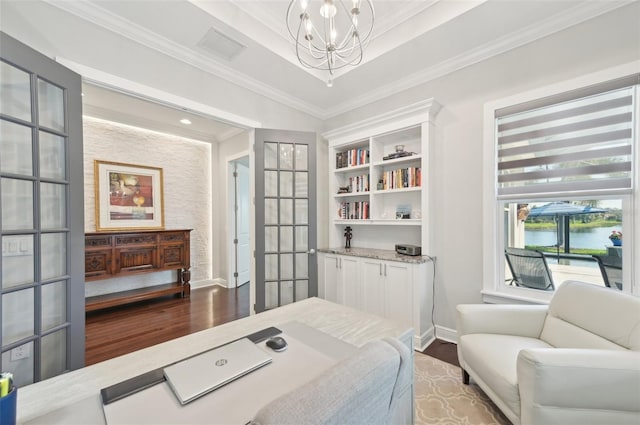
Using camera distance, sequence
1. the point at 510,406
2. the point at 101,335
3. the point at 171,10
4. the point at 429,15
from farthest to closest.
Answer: the point at 101,335
the point at 429,15
the point at 171,10
the point at 510,406

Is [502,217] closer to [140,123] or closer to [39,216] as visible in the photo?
[39,216]

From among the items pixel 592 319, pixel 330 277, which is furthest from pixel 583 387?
pixel 330 277

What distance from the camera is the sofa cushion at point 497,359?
1.38 meters

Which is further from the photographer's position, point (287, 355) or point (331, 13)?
point (331, 13)

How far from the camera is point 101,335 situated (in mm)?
2799

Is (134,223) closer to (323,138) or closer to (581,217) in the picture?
(323,138)

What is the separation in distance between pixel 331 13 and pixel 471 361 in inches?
91.3

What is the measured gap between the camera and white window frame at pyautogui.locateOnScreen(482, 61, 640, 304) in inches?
70.5

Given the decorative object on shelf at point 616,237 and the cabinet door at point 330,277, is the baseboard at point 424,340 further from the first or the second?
the decorative object on shelf at point 616,237

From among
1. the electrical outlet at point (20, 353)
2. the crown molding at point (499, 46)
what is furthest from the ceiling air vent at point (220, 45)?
the electrical outlet at point (20, 353)

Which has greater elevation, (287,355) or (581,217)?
(581,217)

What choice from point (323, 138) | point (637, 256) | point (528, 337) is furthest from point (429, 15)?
point (528, 337)

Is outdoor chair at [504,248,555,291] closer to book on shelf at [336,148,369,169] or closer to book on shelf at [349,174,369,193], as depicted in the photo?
book on shelf at [349,174,369,193]

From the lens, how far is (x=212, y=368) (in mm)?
814
